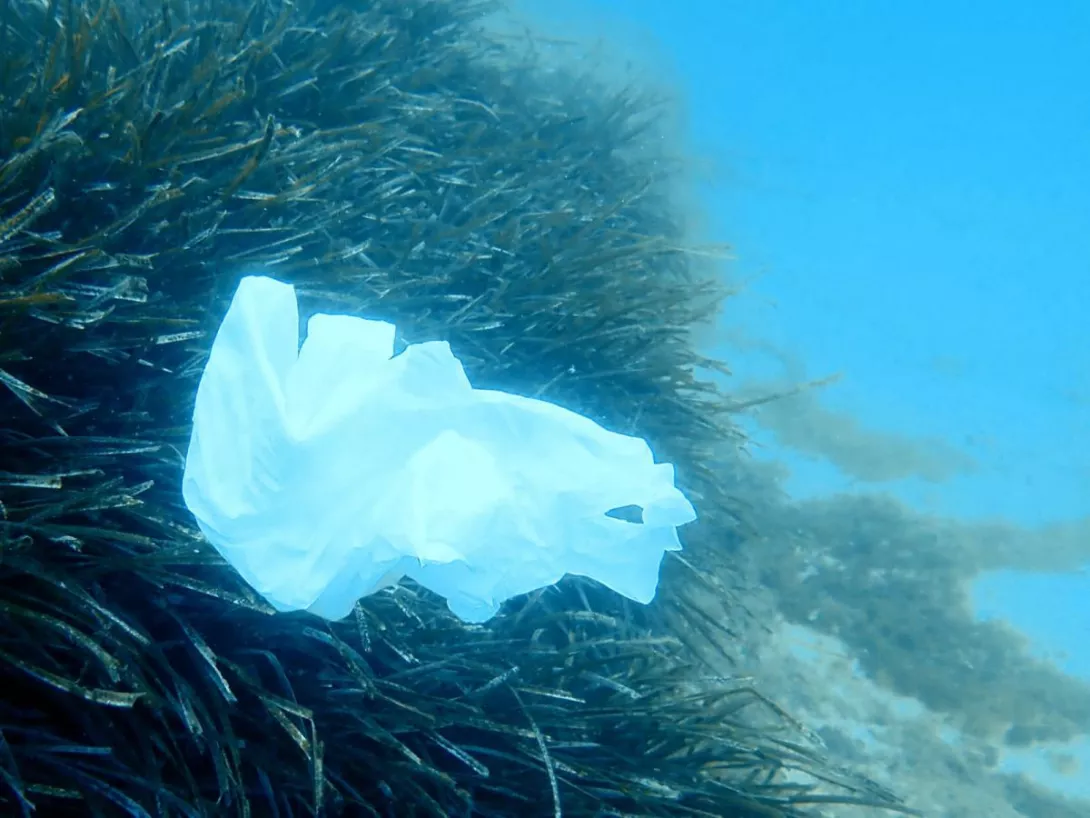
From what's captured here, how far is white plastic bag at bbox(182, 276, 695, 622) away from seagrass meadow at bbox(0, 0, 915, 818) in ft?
1.09

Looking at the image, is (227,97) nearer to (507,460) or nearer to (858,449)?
(507,460)

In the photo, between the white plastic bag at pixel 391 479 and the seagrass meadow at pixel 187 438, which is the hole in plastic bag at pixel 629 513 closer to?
the seagrass meadow at pixel 187 438

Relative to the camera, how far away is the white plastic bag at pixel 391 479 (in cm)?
123

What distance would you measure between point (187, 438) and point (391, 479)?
0.68m

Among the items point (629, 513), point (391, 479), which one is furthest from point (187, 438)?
point (629, 513)

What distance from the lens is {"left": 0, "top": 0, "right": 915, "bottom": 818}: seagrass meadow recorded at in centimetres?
144

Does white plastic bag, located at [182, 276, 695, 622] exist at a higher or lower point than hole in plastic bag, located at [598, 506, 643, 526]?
lower

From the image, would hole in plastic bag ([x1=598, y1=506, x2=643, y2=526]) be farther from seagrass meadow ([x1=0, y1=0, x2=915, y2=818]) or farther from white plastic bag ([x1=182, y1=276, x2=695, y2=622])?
white plastic bag ([x1=182, y1=276, x2=695, y2=622])

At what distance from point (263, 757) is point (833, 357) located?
486cm

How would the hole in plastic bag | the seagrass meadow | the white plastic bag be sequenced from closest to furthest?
the white plastic bag
the seagrass meadow
the hole in plastic bag

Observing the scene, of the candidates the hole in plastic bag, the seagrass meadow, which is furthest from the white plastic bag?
the hole in plastic bag

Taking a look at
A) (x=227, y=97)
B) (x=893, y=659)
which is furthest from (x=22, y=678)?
(x=893, y=659)

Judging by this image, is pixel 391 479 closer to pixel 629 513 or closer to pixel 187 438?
pixel 187 438

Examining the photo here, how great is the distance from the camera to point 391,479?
50.0 inches
